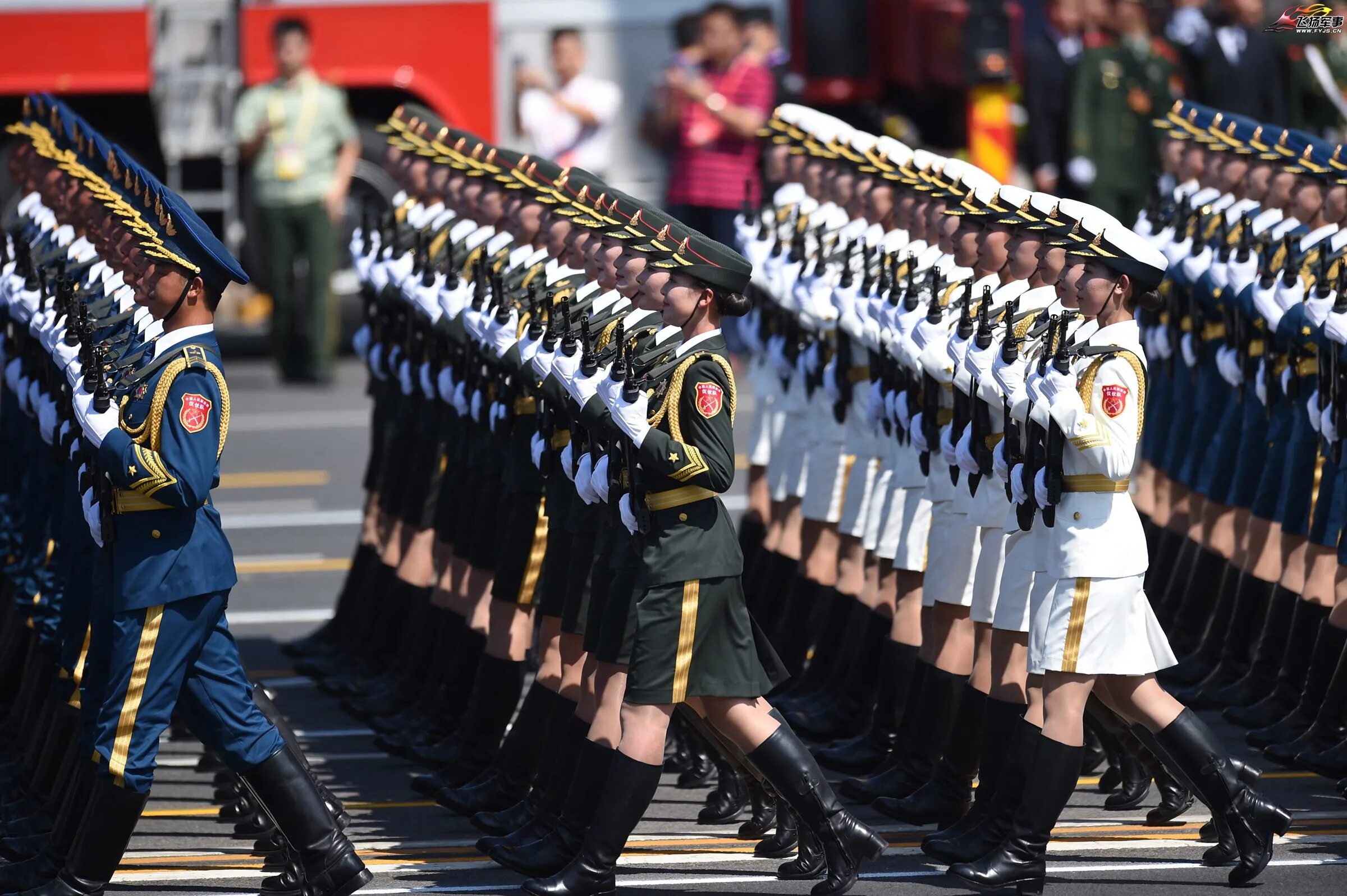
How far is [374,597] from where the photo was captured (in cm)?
990

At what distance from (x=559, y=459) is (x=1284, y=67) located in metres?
9.21

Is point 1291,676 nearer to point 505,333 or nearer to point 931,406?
point 931,406

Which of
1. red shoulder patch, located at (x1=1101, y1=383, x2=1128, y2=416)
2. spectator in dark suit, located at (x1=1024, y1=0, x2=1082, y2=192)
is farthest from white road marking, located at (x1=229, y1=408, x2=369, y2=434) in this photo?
red shoulder patch, located at (x1=1101, y1=383, x2=1128, y2=416)

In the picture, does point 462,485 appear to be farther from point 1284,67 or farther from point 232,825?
point 1284,67

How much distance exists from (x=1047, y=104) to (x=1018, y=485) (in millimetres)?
9634

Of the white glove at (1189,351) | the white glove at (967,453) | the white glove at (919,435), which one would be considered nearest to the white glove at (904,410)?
the white glove at (919,435)

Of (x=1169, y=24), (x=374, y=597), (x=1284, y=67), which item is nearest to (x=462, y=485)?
(x=374, y=597)

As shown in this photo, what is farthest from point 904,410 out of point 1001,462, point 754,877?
point 754,877

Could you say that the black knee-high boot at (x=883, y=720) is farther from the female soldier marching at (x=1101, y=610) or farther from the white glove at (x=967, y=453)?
the female soldier marching at (x=1101, y=610)

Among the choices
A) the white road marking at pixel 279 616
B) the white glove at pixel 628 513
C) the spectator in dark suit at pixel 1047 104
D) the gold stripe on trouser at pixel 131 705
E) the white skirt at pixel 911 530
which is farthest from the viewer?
the spectator in dark suit at pixel 1047 104

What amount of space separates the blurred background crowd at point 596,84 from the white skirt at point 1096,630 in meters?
9.00

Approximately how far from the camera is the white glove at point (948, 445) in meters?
7.64

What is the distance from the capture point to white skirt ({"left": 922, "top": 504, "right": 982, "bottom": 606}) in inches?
304

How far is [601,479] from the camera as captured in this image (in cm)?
705
